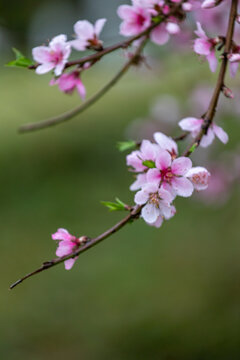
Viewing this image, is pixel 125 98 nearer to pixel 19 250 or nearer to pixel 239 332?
pixel 19 250

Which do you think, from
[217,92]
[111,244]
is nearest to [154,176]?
[217,92]

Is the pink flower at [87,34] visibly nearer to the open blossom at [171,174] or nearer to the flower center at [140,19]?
the flower center at [140,19]

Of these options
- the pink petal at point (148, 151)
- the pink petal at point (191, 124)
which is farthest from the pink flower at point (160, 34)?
the pink petal at point (148, 151)

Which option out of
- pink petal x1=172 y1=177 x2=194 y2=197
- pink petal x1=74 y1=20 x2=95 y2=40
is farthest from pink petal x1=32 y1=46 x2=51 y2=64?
pink petal x1=172 y1=177 x2=194 y2=197

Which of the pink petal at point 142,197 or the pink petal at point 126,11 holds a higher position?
the pink petal at point 126,11

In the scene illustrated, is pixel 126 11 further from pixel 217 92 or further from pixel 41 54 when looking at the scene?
pixel 217 92

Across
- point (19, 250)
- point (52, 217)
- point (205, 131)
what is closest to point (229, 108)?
point (205, 131)
